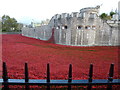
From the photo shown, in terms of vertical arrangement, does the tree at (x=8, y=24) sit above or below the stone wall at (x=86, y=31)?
above

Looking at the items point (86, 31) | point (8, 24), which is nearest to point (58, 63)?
point (86, 31)

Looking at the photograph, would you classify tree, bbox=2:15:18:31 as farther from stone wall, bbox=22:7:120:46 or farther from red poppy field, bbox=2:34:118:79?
red poppy field, bbox=2:34:118:79

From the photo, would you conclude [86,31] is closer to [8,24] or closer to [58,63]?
[58,63]

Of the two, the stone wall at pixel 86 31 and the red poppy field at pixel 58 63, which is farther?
the stone wall at pixel 86 31

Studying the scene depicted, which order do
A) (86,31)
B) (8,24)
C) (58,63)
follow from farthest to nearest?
(8,24), (86,31), (58,63)

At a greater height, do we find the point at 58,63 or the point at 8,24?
the point at 8,24

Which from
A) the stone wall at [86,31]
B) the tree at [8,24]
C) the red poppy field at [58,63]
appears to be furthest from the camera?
the tree at [8,24]

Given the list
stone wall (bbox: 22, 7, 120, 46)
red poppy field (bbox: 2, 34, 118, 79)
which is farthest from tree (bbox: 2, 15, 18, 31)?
red poppy field (bbox: 2, 34, 118, 79)

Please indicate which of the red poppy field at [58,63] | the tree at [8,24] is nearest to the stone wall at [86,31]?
the red poppy field at [58,63]

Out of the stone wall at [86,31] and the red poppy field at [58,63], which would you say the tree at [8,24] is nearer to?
the stone wall at [86,31]

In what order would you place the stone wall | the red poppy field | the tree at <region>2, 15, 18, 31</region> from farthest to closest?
the tree at <region>2, 15, 18, 31</region> → the stone wall → the red poppy field

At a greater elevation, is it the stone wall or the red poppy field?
the stone wall

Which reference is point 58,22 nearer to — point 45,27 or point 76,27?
point 76,27

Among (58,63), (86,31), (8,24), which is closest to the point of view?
(58,63)
